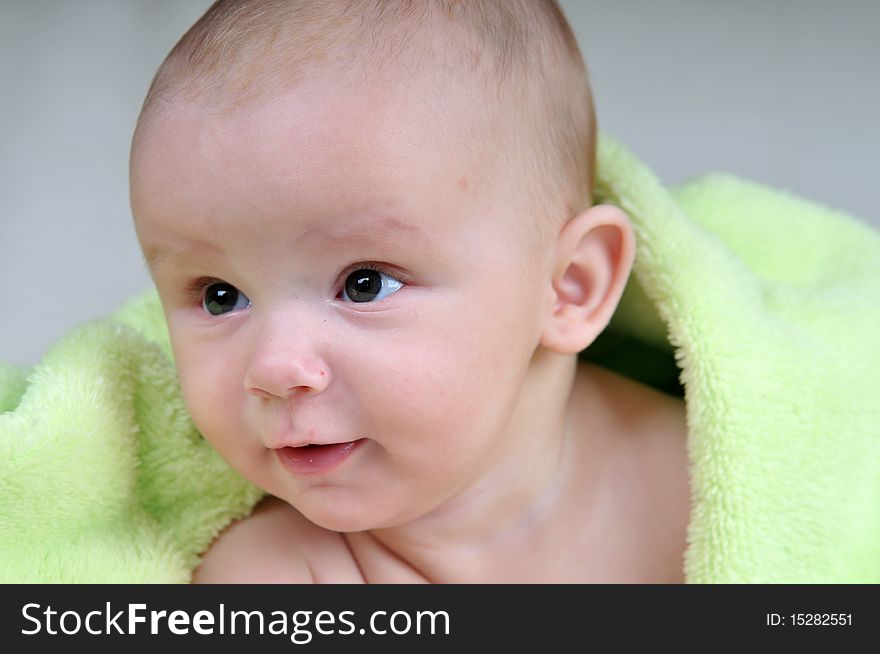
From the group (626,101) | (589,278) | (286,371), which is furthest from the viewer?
(626,101)

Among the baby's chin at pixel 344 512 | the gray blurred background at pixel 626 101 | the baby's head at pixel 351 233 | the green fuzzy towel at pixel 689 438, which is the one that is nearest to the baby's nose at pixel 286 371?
the baby's head at pixel 351 233

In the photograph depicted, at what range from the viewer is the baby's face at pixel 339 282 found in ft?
2.98

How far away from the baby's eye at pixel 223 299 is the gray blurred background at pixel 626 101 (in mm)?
876

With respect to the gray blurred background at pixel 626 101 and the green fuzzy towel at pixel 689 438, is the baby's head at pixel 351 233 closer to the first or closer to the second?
the green fuzzy towel at pixel 689 438

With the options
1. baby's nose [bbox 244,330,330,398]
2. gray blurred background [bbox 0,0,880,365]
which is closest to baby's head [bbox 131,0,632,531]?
baby's nose [bbox 244,330,330,398]

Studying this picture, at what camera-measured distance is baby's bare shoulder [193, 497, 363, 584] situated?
1122 mm

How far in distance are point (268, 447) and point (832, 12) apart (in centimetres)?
144

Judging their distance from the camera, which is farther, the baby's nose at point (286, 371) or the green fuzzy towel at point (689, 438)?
the green fuzzy towel at point (689, 438)

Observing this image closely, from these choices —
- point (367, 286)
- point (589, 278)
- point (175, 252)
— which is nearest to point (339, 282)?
point (367, 286)

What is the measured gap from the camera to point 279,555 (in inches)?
44.6

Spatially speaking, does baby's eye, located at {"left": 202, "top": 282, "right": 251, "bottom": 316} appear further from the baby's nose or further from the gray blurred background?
the gray blurred background

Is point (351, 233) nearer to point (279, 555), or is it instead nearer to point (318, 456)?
point (318, 456)

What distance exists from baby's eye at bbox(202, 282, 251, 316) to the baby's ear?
10.9 inches

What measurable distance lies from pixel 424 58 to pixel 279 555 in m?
0.50
